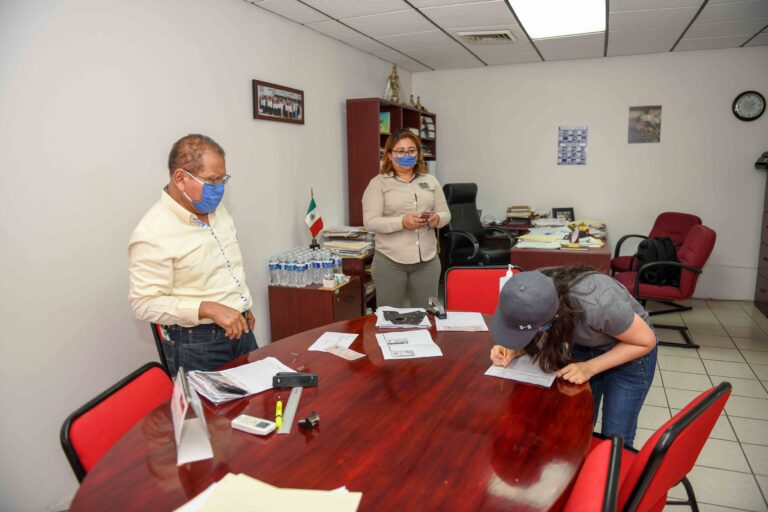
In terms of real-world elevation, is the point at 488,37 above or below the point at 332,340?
above

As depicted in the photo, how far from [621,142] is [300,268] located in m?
4.04

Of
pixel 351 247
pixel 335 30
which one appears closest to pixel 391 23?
pixel 335 30

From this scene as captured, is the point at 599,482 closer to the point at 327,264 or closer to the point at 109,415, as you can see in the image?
the point at 109,415

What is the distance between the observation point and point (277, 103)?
12.6 feet

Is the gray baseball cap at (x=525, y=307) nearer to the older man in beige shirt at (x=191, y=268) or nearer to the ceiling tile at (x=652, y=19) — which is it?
the older man in beige shirt at (x=191, y=268)

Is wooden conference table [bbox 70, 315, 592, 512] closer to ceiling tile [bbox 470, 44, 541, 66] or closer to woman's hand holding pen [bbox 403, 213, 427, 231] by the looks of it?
woman's hand holding pen [bbox 403, 213, 427, 231]

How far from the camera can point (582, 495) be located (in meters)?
1.17

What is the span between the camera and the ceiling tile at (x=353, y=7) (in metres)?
3.53

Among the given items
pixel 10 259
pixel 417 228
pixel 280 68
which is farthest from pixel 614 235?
pixel 10 259

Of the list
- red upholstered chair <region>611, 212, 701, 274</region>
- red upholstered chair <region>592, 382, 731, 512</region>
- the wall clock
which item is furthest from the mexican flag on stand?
the wall clock

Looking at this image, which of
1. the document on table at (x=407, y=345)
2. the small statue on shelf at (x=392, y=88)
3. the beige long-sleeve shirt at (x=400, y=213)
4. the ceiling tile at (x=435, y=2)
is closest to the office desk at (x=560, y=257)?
the beige long-sleeve shirt at (x=400, y=213)

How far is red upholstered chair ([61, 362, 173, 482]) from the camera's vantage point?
1.45 m

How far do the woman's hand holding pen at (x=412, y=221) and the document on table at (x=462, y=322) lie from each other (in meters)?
0.78

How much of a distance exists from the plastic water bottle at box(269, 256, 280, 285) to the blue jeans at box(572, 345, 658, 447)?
2.37 metres
